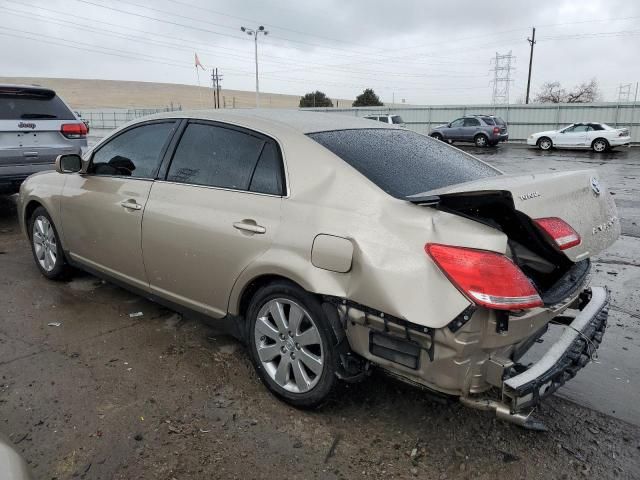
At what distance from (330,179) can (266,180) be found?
447 mm

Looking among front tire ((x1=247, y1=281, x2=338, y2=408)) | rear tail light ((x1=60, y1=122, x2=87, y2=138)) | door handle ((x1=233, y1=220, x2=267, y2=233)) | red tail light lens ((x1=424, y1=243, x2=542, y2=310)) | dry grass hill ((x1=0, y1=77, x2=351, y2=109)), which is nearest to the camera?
red tail light lens ((x1=424, y1=243, x2=542, y2=310))

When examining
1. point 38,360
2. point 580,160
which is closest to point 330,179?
point 38,360

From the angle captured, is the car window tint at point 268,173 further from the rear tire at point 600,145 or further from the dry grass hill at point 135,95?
the dry grass hill at point 135,95

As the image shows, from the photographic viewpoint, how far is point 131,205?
12.2 feet

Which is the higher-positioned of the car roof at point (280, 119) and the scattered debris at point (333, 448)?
the car roof at point (280, 119)

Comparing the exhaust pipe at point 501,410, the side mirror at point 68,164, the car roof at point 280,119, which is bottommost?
the exhaust pipe at point 501,410

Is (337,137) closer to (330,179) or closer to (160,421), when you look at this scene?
(330,179)

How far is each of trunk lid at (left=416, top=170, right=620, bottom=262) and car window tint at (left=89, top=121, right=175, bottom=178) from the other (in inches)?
81.8

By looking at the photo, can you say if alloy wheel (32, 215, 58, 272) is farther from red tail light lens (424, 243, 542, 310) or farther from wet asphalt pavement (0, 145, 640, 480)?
red tail light lens (424, 243, 542, 310)

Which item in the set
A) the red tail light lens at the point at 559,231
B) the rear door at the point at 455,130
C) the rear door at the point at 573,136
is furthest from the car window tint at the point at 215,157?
the rear door at the point at 455,130

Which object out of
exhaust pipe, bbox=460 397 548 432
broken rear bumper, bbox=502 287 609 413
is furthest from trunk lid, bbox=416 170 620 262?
exhaust pipe, bbox=460 397 548 432

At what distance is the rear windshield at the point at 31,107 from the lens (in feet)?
22.3

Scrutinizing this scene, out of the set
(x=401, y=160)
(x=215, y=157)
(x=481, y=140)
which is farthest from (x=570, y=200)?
(x=481, y=140)

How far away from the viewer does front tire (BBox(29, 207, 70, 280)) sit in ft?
15.7
